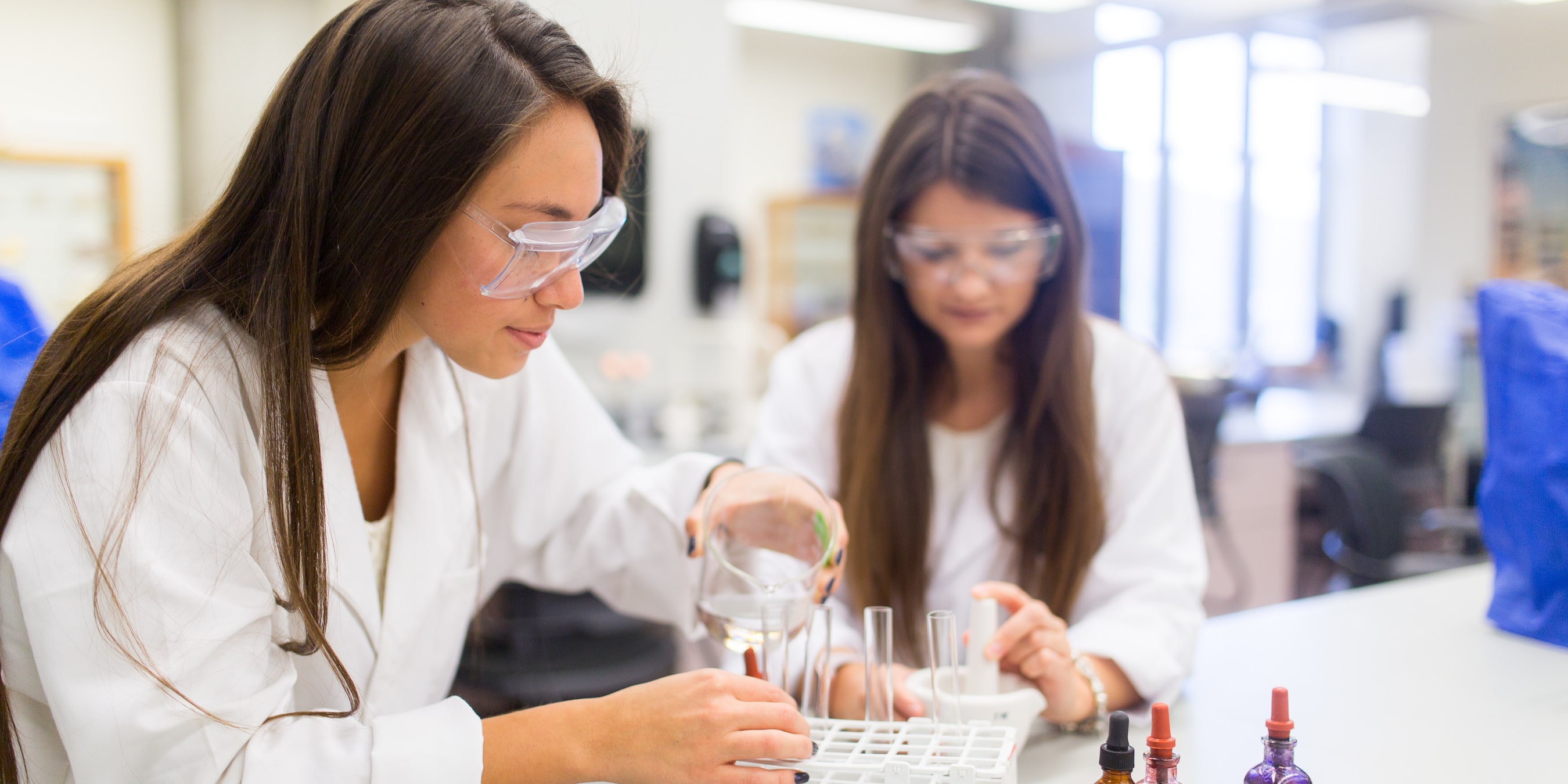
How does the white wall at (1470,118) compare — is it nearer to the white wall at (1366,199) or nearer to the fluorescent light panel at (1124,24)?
the white wall at (1366,199)

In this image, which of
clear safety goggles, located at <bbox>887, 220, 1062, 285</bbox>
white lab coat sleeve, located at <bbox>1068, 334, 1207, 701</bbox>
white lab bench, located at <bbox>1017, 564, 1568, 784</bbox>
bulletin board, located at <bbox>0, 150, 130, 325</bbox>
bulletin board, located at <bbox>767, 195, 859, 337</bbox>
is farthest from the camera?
bulletin board, located at <bbox>767, 195, 859, 337</bbox>

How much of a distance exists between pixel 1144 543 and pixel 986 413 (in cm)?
33

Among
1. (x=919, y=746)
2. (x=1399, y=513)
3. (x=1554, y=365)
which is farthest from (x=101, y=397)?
(x=1399, y=513)

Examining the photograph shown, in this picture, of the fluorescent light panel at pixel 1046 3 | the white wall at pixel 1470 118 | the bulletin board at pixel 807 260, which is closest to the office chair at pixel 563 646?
the fluorescent light panel at pixel 1046 3

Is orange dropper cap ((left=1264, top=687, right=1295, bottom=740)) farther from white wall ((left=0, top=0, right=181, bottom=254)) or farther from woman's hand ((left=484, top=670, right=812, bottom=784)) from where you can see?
white wall ((left=0, top=0, right=181, bottom=254))

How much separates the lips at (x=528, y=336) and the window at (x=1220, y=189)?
698cm

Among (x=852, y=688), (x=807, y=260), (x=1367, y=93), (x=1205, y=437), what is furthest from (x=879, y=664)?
(x=1367, y=93)

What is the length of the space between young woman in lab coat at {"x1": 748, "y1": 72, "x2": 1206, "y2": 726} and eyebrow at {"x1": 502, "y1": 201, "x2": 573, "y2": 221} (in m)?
0.63

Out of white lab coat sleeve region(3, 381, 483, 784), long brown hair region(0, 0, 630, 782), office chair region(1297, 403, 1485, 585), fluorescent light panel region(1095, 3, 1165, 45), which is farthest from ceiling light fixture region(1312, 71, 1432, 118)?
white lab coat sleeve region(3, 381, 483, 784)

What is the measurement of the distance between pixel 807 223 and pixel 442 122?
691cm

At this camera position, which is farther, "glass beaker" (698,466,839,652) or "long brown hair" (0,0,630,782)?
"glass beaker" (698,466,839,652)

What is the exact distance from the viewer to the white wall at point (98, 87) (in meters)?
3.74

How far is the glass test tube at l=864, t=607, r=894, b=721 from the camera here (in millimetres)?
1017

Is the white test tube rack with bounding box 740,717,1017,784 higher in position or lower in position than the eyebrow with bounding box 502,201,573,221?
lower
